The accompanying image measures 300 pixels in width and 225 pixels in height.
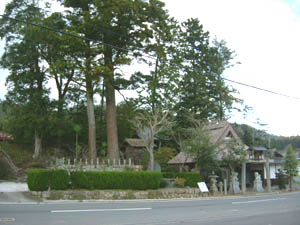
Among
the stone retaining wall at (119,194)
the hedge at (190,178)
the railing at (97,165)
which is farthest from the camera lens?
the railing at (97,165)

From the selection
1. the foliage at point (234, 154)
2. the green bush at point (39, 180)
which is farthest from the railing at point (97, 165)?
the foliage at point (234, 154)

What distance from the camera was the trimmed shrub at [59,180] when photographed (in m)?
17.5

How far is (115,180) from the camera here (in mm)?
19875

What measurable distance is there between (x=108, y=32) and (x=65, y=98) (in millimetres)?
10659

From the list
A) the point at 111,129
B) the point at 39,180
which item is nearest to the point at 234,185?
the point at 111,129

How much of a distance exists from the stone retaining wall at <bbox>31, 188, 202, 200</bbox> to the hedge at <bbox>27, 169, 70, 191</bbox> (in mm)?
409

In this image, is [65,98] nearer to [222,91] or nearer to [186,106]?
[186,106]

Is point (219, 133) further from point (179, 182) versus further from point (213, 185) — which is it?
point (179, 182)

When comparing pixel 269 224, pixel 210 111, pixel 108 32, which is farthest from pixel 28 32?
pixel 269 224

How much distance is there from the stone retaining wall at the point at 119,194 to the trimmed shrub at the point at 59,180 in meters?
0.51

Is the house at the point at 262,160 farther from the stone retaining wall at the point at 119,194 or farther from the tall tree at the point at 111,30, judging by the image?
the tall tree at the point at 111,30

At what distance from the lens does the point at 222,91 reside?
41562 mm

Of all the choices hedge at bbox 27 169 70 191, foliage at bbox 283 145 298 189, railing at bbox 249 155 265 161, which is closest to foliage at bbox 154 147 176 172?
railing at bbox 249 155 265 161

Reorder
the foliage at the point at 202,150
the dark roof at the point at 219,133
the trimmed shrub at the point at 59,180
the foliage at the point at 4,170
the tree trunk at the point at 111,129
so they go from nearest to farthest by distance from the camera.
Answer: the trimmed shrub at the point at 59,180 < the foliage at the point at 202,150 < the foliage at the point at 4,170 < the tree trunk at the point at 111,129 < the dark roof at the point at 219,133
